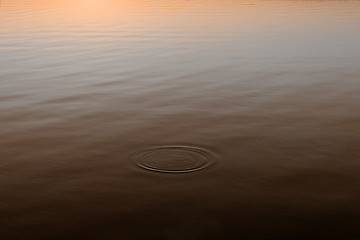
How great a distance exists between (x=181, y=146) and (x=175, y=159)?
3.03ft

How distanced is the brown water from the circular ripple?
0.04 m

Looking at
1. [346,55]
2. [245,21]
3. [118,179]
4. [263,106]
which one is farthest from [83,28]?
[118,179]

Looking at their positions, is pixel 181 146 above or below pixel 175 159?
above

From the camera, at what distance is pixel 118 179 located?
9898 millimetres

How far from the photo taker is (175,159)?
10.8 metres

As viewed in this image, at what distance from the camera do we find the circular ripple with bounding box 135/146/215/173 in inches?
407

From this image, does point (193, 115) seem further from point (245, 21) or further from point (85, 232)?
point (245, 21)

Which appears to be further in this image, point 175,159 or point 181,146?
point 181,146

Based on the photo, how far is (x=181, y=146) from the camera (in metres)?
11.7

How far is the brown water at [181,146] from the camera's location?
8.24m

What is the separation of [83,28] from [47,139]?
30.1 m

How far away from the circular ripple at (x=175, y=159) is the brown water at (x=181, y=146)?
4 centimetres

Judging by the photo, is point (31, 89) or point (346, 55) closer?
point (31, 89)

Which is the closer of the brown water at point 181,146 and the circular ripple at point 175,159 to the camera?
the brown water at point 181,146
